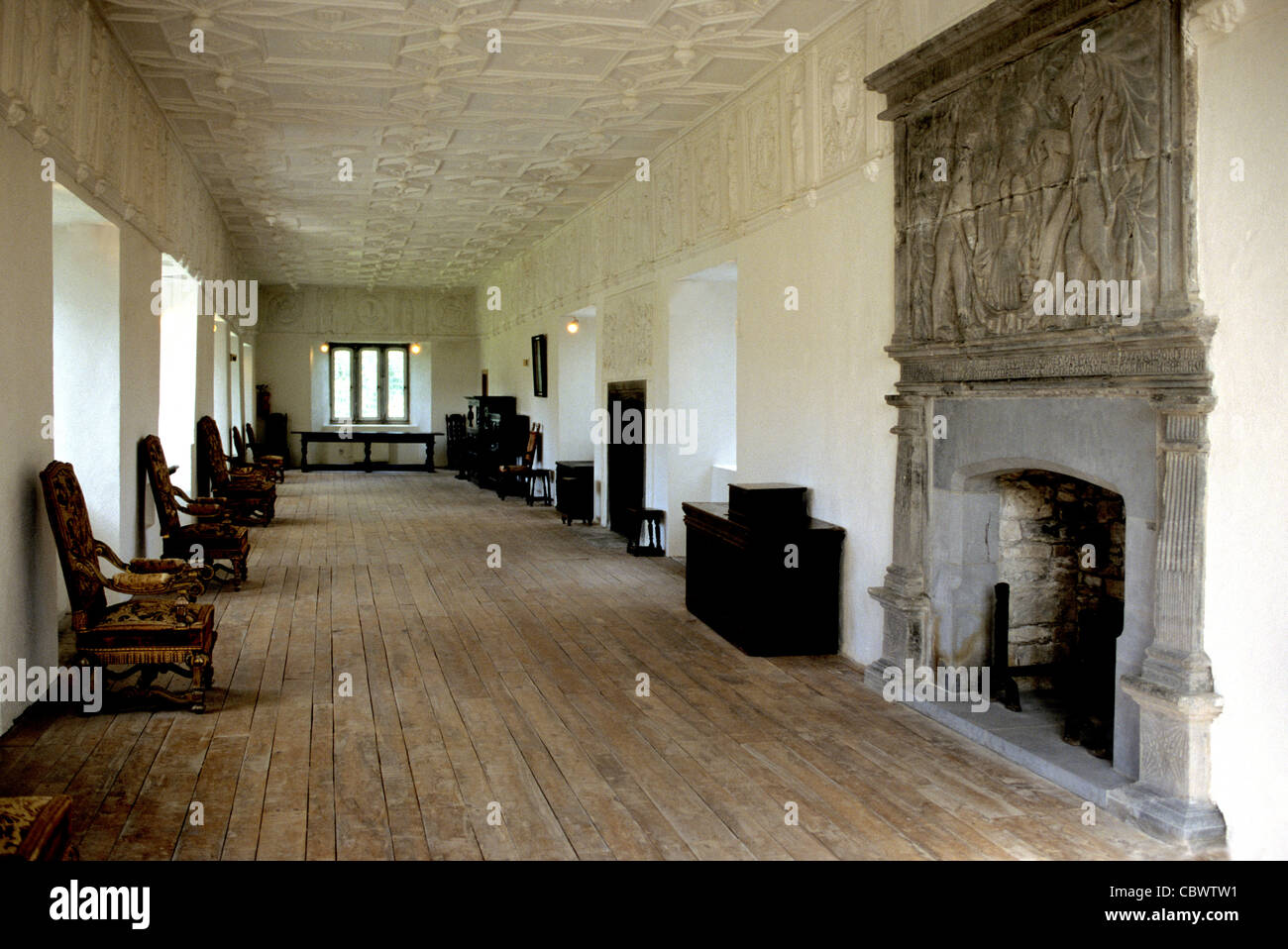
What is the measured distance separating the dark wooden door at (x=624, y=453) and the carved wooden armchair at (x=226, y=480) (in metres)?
4.06

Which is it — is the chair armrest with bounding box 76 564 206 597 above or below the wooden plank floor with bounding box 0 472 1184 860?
above

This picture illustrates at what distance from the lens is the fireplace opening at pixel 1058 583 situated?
5.55 meters

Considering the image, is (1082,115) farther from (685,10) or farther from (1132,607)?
(685,10)

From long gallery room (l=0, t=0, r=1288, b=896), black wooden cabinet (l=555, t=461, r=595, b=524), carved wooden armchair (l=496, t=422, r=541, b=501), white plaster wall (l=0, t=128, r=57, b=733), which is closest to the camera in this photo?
long gallery room (l=0, t=0, r=1288, b=896)

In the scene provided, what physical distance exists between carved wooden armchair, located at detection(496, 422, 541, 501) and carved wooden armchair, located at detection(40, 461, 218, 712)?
1100 cm

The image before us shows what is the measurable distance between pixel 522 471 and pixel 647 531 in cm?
567

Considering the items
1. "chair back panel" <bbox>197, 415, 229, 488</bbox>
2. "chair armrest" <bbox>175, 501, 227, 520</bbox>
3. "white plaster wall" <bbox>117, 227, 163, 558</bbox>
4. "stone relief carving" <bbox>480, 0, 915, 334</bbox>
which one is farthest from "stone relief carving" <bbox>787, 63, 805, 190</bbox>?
"chair back panel" <bbox>197, 415, 229, 488</bbox>

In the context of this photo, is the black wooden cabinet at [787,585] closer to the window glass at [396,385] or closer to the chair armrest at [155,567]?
the chair armrest at [155,567]

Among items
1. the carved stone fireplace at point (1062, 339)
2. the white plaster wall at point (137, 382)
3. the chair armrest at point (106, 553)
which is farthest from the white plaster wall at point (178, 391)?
the carved stone fireplace at point (1062, 339)

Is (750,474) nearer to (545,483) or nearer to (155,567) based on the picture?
(155,567)

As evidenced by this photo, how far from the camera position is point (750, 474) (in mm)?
8641

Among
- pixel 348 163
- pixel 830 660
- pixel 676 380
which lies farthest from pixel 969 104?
pixel 348 163

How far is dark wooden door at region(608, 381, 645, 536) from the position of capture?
11898 mm

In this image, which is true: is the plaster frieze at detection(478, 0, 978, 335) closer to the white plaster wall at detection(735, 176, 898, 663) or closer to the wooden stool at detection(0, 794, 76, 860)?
the white plaster wall at detection(735, 176, 898, 663)
